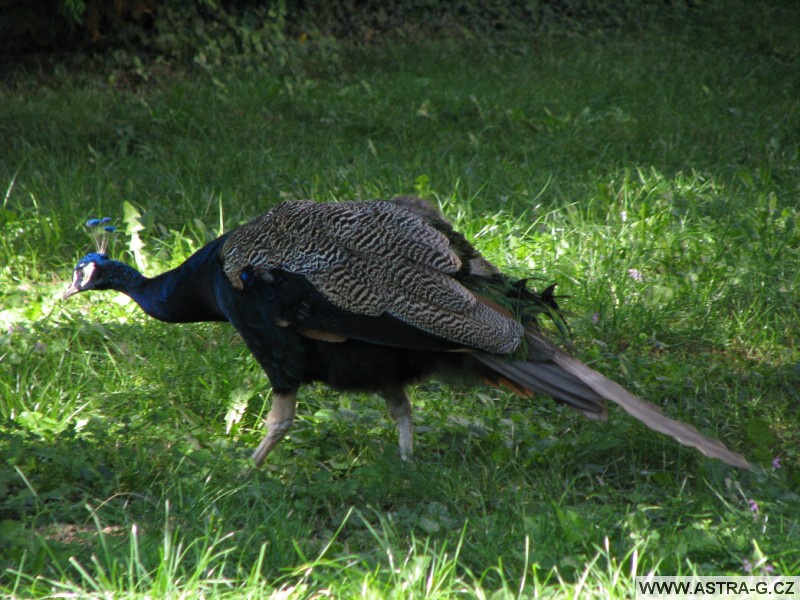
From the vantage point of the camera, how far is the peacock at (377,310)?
3217 mm

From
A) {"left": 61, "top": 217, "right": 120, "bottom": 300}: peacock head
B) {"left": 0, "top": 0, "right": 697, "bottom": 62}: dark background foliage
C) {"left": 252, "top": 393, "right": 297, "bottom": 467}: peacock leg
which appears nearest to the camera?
{"left": 252, "top": 393, "right": 297, "bottom": 467}: peacock leg

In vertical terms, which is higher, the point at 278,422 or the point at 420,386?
the point at 278,422

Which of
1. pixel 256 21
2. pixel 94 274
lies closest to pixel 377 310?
pixel 94 274

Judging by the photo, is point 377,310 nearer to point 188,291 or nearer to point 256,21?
point 188,291

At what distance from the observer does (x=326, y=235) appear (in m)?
3.39

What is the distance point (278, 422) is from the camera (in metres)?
3.50

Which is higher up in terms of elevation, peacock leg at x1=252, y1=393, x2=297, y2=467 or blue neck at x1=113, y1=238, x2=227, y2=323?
blue neck at x1=113, y1=238, x2=227, y2=323

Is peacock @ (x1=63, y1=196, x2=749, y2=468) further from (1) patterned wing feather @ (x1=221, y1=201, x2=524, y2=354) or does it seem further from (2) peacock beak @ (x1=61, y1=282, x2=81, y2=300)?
(2) peacock beak @ (x1=61, y1=282, x2=81, y2=300)

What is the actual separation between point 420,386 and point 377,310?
36.8 inches

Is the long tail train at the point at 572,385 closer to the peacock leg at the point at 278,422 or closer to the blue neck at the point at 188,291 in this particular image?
the peacock leg at the point at 278,422

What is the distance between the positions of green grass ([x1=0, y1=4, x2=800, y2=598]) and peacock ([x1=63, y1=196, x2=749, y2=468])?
282mm

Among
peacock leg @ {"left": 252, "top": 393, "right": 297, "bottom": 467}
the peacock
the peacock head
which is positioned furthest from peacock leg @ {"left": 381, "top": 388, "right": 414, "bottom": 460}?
the peacock head

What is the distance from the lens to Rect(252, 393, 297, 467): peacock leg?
137 inches

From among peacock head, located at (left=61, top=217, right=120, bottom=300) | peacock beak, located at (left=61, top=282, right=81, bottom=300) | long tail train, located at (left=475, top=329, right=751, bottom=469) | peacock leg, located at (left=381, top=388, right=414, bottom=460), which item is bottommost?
peacock leg, located at (left=381, top=388, right=414, bottom=460)
